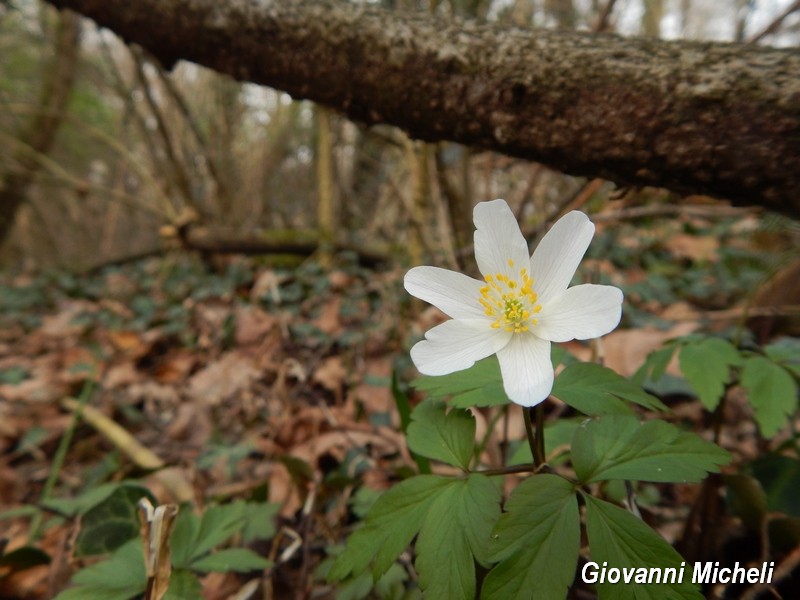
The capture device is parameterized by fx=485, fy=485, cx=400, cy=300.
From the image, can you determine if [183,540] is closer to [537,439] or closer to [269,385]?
Answer: [537,439]

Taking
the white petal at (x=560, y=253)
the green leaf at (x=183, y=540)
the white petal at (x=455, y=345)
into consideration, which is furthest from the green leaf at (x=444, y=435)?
the green leaf at (x=183, y=540)

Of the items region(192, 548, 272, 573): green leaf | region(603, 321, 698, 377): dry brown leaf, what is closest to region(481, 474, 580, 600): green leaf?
region(192, 548, 272, 573): green leaf

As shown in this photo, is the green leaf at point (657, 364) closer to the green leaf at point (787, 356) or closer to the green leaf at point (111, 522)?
the green leaf at point (787, 356)

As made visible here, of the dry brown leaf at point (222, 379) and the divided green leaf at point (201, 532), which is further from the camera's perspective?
the dry brown leaf at point (222, 379)

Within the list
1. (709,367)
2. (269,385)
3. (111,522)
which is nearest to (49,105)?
(269,385)

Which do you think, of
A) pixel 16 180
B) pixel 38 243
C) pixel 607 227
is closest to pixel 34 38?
pixel 16 180

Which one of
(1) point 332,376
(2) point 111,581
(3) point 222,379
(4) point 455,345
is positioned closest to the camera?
(4) point 455,345

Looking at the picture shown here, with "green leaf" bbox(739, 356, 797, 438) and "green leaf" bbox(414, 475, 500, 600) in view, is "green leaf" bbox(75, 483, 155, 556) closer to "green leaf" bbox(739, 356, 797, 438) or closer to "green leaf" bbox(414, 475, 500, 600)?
"green leaf" bbox(414, 475, 500, 600)
